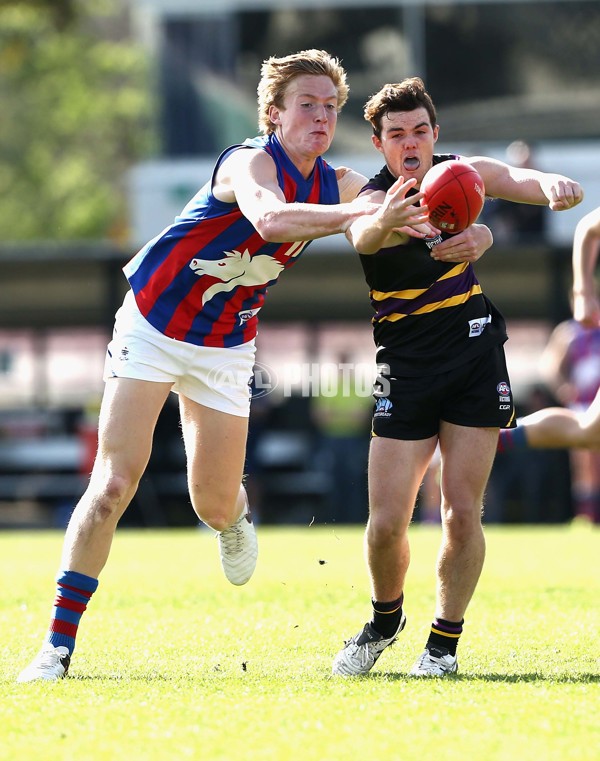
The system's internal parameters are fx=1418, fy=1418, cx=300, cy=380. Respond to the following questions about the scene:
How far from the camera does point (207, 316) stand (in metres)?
5.97

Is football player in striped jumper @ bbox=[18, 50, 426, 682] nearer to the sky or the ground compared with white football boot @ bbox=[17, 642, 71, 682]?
nearer to the sky

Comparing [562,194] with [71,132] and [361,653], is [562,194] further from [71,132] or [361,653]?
[71,132]

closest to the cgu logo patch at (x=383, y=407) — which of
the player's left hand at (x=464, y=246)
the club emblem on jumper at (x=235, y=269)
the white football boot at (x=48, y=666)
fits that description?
the player's left hand at (x=464, y=246)

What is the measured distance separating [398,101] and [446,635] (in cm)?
206

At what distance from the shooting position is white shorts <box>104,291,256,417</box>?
228 inches

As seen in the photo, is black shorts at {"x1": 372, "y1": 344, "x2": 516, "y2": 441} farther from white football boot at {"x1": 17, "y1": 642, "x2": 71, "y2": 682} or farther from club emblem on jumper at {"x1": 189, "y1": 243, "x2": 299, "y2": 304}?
white football boot at {"x1": 17, "y1": 642, "x2": 71, "y2": 682}

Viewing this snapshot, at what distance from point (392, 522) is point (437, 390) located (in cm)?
54

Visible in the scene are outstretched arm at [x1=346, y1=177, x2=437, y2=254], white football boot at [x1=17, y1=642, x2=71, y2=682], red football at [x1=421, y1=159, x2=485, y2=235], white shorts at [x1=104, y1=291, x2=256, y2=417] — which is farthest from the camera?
white shorts at [x1=104, y1=291, x2=256, y2=417]

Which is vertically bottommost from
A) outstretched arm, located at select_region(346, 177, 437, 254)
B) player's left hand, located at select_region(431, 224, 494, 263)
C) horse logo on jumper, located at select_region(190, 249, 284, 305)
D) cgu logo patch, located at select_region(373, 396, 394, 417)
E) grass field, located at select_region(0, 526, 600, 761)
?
grass field, located at select_region(0, 526, 600, 761)

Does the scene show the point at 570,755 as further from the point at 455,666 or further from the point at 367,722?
the point at 455,666

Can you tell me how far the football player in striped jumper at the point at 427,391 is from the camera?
18.0 ft

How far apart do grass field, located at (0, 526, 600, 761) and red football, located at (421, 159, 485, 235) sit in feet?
5.54

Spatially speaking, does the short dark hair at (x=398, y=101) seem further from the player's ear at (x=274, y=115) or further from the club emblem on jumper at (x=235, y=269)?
the club emblem on jumper at (x=235, y=269)

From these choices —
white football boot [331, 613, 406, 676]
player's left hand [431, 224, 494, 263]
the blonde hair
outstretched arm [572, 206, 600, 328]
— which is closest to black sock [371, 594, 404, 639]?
white football boot [331, 613, 406, 676]
